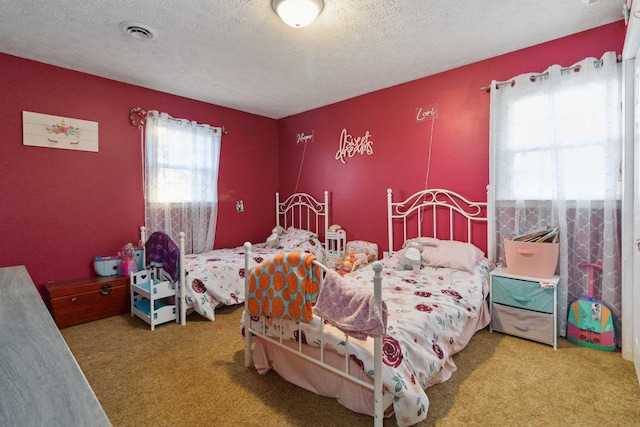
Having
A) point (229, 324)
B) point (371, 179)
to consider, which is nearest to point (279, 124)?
point (371, 179)

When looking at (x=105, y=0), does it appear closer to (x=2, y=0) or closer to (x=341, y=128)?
(x=2, y=0)

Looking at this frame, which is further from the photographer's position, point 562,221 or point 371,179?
point 371,179

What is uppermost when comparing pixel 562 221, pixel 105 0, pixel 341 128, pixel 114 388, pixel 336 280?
pixel 105 0

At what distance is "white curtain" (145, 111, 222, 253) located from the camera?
3609 millimetres

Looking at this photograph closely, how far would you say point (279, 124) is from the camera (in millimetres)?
4988

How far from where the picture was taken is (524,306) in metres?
2.51

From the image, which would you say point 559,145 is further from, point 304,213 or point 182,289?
point 182,289

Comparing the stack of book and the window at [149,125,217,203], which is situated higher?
the window at [149,125,217,203]

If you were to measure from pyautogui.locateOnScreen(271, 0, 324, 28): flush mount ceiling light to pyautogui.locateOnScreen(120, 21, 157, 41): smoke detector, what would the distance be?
101 centimetres

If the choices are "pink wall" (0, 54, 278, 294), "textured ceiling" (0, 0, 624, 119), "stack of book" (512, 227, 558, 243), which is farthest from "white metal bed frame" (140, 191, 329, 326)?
"stack of book" (512, 227, 558, 243)

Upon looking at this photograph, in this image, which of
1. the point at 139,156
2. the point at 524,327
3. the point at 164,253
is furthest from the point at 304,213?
the point at 524,327

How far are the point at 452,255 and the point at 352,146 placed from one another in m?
1.85

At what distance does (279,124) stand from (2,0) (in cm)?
326

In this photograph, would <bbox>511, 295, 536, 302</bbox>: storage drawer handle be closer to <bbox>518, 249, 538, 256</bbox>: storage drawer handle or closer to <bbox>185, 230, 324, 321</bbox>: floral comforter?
<bbox>518, 249, 538, 256</bbox>: storage drawer handle
